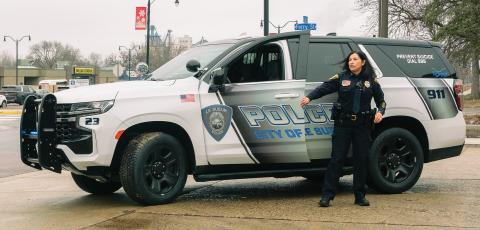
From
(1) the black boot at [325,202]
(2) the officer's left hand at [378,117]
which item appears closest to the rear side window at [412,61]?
(2) the officer's left hand at [378,117]

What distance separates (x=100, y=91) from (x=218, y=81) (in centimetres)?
119

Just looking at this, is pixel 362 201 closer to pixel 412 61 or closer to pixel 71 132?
pixel 412 61

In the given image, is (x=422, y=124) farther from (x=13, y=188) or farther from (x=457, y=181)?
(x=13, y=188)

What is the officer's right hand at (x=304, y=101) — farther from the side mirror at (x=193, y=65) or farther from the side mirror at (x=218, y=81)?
the side mirror at (x=193, y=65)

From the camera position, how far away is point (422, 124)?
730cm

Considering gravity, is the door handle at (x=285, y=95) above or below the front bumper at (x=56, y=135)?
above

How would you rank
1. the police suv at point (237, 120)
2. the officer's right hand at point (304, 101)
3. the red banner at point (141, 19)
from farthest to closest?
the red banner at point (141, 19), the officer's right hand at point (304, 101), the police suv at point (237, 120)

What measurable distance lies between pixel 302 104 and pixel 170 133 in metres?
1.38

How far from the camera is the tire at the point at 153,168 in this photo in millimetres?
6055

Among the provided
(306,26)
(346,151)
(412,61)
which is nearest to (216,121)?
(346,151)

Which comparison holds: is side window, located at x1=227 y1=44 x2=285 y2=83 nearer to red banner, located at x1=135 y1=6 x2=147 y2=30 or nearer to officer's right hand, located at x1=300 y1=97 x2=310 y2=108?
officer's right hand, located at x1=300 y1=97 x2=310 y2=108

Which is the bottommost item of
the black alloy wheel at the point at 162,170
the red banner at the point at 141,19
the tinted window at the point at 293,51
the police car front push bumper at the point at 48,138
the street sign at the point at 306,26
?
the black alloy wheel at the point at 162,170

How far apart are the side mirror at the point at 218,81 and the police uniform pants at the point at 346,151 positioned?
1247mm

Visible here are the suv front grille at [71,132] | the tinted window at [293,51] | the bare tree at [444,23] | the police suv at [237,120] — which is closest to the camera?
the suv front grille at [71,132]
